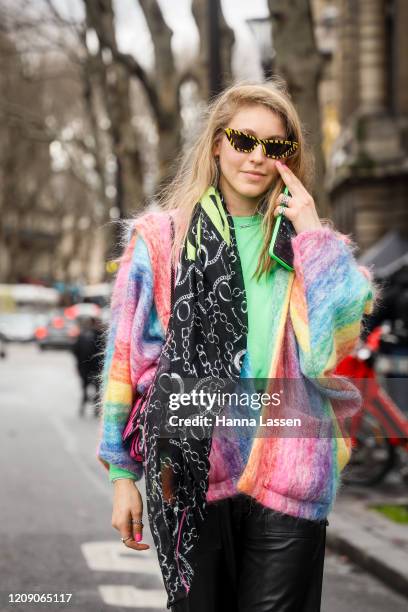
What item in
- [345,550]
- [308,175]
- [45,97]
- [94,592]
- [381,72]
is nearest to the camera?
[308,175]

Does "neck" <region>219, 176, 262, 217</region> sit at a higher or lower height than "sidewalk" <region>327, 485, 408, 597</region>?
higher

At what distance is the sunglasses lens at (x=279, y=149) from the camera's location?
317cm

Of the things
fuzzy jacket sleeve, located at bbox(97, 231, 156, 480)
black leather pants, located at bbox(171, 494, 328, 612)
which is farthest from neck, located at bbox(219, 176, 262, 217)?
black leather pants, located at bbox(171, 494, 328, 612)

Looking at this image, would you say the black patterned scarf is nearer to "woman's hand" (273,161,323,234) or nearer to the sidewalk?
"woman's hand" (273,161,323,234)

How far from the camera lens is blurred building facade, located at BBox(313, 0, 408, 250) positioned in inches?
934

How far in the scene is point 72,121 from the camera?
49688 mm

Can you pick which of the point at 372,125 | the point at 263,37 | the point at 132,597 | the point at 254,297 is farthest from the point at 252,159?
the point at 372,125

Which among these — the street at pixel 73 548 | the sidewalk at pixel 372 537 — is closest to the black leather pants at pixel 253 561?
the street at pixel 73 548

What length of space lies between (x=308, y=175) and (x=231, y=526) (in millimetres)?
957

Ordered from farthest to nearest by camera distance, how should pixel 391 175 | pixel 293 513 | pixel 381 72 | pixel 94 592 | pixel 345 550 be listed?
1. pixel 381 72
2. pixel 391 175
3. pixel 345 550
4. pixel 94 592
5. pixel 293 513

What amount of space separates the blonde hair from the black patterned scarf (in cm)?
9

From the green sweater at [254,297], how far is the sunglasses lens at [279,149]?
0.53 ft

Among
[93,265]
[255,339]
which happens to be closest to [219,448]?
[255,339]

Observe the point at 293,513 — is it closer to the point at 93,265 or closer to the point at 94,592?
the point at 94,592
